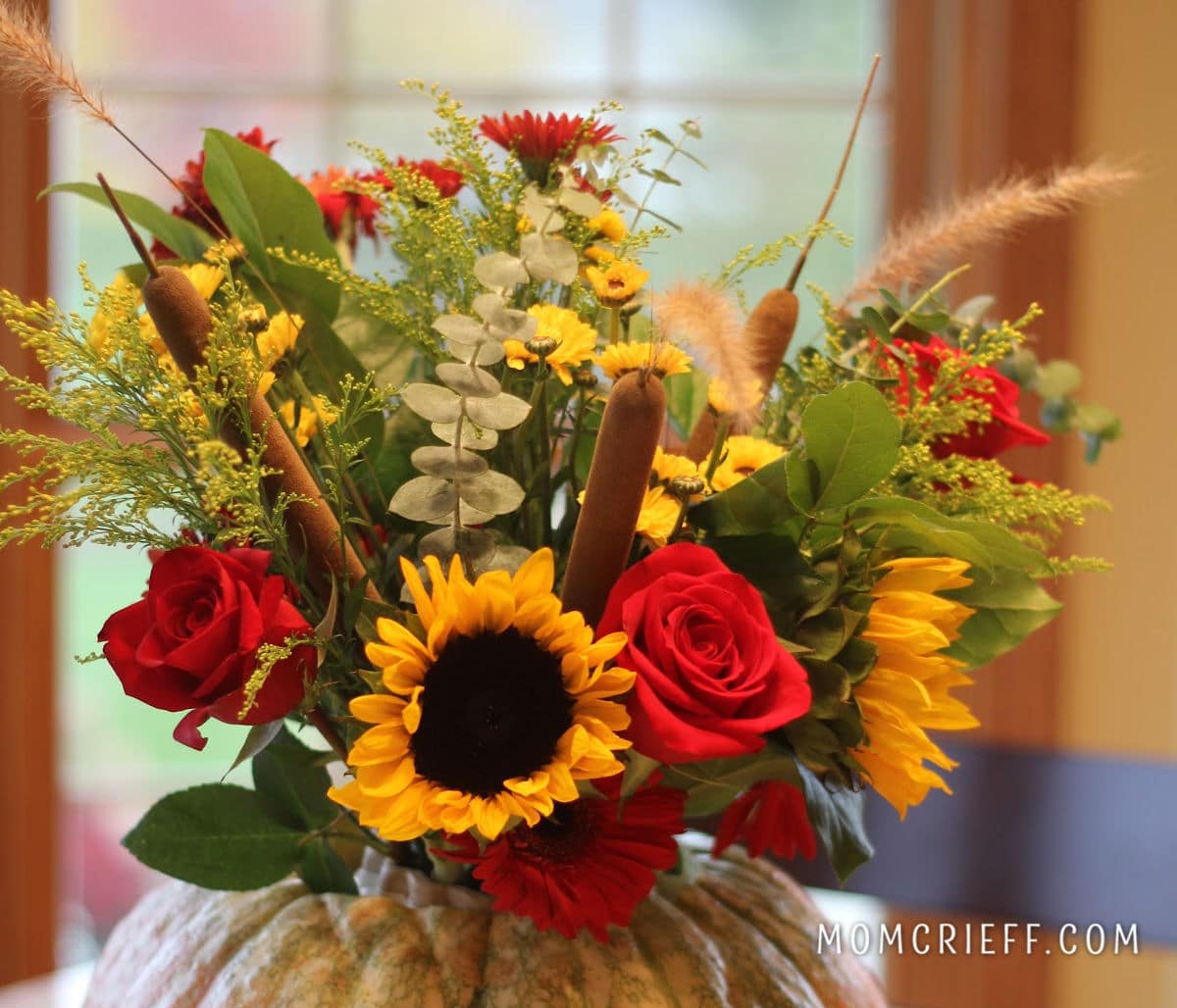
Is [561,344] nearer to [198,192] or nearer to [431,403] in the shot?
[431,403]

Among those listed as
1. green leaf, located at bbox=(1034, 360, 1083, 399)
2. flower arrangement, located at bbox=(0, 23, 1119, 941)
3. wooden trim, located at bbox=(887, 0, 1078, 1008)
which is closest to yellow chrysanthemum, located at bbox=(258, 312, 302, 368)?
flower arrangement, located at bbox=(0, 23, 1119, 941)

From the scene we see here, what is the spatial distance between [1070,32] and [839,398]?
1360 millimetres

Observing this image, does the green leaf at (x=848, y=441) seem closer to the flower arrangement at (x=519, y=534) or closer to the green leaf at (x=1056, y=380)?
the flower arrangement at (x=519, y=534)

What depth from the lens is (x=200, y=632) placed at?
38 centimetres

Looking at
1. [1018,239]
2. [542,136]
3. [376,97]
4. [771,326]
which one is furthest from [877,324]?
[376,97]

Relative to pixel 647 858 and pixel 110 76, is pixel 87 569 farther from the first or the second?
pixel 647 858

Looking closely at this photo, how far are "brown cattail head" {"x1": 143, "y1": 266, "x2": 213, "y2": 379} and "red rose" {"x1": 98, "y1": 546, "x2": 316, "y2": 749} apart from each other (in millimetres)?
64

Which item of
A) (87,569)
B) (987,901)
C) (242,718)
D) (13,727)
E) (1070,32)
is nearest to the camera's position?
(242,718)

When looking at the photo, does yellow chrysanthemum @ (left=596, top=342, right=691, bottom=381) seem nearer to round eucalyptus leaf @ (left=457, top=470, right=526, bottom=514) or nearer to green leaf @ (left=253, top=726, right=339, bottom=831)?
round eucalyptus leaf @ (left=457, top=470, right=526, bottom=514)

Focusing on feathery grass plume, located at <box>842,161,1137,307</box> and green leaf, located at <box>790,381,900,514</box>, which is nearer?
green leaf, located at <box>790,381,900,514</box>

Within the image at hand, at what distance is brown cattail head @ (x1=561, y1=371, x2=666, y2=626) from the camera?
37 centimetres

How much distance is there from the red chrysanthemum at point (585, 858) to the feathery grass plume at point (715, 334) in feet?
0.48

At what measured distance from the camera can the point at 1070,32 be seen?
1533mm

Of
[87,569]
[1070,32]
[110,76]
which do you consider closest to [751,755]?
[1070,32]
